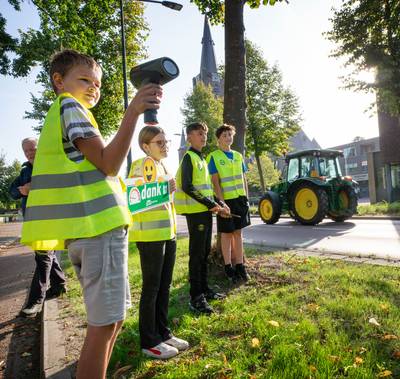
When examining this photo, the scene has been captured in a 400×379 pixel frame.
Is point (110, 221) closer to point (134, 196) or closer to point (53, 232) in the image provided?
point (53, 232)

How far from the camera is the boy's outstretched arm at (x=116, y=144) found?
1537 mm

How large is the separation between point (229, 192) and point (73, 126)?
10.9ft

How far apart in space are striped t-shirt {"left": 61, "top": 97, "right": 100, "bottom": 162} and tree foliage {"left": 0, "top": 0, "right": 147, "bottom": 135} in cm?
905

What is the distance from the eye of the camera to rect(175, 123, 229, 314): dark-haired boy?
145 inches

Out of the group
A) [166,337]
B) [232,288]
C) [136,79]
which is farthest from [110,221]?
[232,288]

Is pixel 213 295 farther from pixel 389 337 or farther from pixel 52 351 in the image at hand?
pixel 389 337

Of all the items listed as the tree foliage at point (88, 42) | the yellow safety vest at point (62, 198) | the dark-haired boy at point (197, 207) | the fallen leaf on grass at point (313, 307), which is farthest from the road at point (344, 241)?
the tree foliage at point (88, 42)

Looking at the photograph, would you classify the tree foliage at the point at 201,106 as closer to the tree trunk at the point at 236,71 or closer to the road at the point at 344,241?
the road at the point at 344,241

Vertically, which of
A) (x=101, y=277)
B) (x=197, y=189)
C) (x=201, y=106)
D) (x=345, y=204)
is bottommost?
(x=345, y=204)

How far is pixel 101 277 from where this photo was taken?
1.59 metres

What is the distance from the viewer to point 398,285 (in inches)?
155

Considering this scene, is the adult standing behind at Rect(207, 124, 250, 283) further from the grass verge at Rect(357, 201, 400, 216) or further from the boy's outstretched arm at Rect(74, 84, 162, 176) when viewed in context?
the grass verge at Rect(357, 201, 400, 216)

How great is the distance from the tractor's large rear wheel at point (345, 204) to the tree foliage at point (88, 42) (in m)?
9.53

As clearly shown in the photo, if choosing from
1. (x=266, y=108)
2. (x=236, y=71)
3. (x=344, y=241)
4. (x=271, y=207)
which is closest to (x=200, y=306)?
(x=236, y=71)
